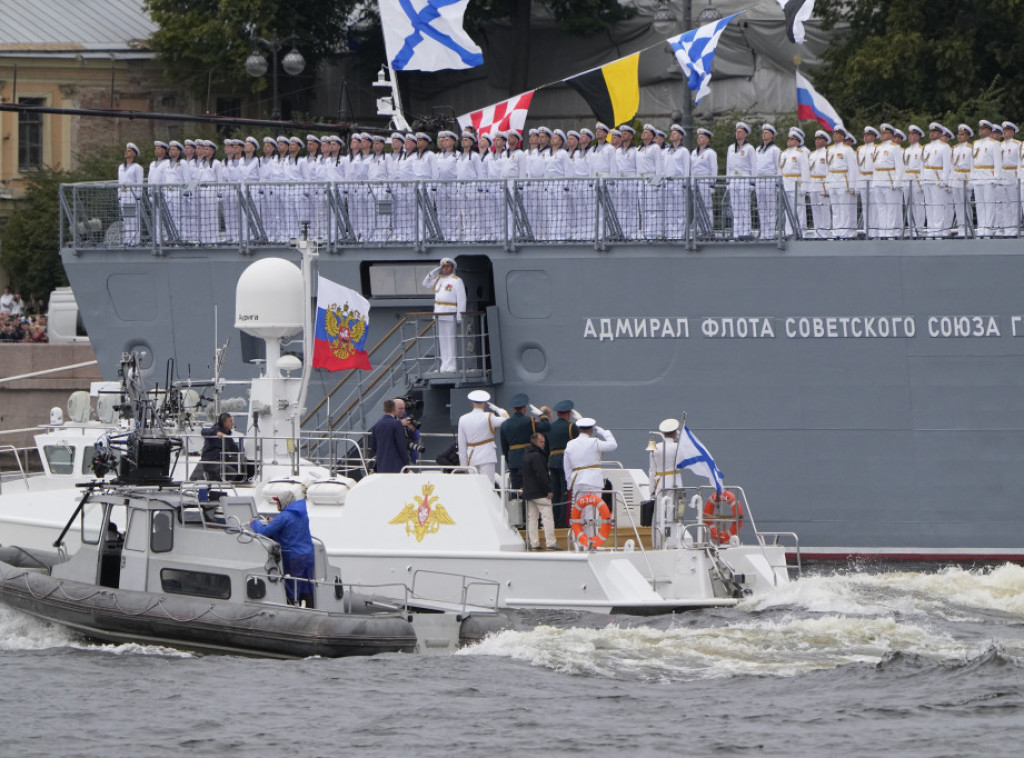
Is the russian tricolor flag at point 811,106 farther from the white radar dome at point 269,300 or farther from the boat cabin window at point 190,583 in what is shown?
the boat cabin window at point 190,583

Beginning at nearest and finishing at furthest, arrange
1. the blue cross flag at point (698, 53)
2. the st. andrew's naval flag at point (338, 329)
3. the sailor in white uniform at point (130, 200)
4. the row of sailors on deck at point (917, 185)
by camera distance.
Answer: the st. andrew's naval flag at point (338, 329) < the row of sailors on deck at point (917, 185) < the blue cross flag at point (698, 53) < the sailor in white uniform at point (130, 200)

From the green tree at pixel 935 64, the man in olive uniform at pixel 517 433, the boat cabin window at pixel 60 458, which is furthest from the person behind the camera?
the green tree at pixel 935 64

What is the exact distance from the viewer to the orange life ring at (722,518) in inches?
775

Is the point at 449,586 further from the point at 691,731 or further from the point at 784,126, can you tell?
the point at 784,126

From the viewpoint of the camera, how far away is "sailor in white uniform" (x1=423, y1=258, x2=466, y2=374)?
24703 mm

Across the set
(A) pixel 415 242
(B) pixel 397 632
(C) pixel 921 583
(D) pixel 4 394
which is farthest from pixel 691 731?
A: (D) pixel 4 394


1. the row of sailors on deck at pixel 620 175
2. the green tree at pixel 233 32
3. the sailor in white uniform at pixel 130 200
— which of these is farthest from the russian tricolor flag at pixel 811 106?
the green tree at pixel 233 32

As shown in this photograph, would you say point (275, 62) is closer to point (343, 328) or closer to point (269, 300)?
point (343, 328)

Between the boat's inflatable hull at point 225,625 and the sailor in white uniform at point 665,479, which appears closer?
the boat's inflatable hull at point 225,625

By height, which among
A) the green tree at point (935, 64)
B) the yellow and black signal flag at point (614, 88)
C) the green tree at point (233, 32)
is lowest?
the yellow and black signal flag at point (614, 88)

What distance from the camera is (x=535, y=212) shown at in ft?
83.7

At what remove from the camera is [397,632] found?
56.3 feet

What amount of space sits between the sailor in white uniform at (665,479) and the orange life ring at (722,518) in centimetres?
41

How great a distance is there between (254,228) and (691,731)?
1370 cm
